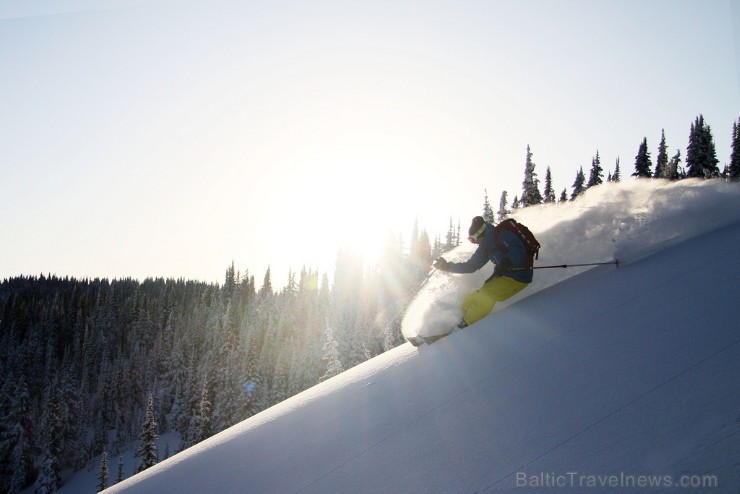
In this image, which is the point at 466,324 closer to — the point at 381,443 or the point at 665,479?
the point at 381,443

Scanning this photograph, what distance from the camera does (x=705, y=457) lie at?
2.49 m

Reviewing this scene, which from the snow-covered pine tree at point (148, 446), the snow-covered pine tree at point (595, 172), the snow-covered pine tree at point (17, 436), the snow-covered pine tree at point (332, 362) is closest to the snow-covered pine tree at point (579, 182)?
the snow-covered pine tree at point (595, 172)

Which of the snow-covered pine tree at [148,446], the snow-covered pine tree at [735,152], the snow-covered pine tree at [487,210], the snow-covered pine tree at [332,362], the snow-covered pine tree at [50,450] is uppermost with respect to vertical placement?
the snow-covered pine tree at [735,152]

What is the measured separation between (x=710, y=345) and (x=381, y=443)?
9.53 feet

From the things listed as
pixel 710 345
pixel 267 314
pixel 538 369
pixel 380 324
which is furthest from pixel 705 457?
pixel 267 314

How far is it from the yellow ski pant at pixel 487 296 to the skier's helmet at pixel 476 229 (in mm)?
744

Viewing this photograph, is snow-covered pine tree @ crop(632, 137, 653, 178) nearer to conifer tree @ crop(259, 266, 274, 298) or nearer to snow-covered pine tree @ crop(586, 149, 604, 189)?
snow-covered pine tree @ crop(586, 149, 604, 189)

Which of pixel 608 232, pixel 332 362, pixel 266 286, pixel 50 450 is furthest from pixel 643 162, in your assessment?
pixel 266 286

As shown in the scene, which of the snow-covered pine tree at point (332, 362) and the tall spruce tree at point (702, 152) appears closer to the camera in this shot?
Answer: the snow-covered pine tree at point (332, 362)

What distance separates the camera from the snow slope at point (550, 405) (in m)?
2.86

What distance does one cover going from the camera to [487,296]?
7105 millimetres

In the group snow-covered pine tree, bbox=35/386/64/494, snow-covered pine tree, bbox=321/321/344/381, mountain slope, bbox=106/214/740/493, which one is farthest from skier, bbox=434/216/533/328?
snow-covered pine tree, bbox=35/386/64/494

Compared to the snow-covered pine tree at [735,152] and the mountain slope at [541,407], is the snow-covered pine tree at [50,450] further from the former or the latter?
the snow-covered pine tree at [735,152]

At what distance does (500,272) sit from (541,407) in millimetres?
3626
